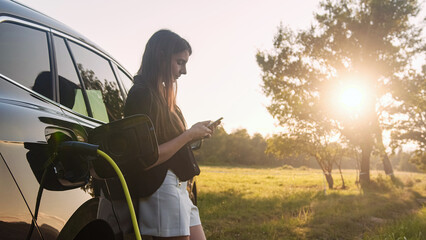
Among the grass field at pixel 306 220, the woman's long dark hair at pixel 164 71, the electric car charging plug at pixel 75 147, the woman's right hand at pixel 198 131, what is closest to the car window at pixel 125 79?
the woman's long dark hair at pixel 164 71

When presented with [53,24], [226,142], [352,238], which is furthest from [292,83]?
[226,142]

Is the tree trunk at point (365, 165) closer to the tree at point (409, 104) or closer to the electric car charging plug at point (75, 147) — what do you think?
the tree at point (409, 104)

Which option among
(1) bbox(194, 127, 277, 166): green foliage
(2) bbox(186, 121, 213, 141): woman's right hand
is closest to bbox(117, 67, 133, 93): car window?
(2) bbox(186, 121, 213, 141): woman's right hand

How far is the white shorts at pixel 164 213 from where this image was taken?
1713 millimetres

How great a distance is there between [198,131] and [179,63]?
460 mm

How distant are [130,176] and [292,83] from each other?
15.7 m

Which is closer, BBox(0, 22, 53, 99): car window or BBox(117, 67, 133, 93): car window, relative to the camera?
BBox(0, 22, 53, 99): car window

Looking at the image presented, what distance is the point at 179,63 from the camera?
206cm

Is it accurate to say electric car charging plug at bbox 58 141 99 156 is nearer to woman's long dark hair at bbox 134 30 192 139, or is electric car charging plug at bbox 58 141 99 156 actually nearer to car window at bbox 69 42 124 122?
woman's long dark hair at bbox 134 30 192 139

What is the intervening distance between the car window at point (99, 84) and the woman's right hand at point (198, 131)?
0.67 meters

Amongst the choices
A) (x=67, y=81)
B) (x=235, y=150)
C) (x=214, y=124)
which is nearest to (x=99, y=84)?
(x=67, y=81)

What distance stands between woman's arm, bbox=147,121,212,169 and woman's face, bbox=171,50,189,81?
0.34 m

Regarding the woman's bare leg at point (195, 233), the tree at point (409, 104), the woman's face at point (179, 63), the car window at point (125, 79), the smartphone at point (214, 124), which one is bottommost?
the woman's bare leg at point (195, 233)

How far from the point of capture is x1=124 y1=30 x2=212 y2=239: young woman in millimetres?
1730
